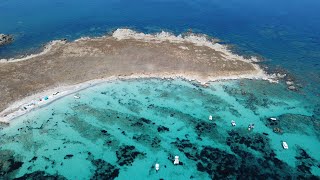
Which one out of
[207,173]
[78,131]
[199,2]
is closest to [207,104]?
[207,173]

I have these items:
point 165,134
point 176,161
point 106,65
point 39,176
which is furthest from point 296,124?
point 39,176

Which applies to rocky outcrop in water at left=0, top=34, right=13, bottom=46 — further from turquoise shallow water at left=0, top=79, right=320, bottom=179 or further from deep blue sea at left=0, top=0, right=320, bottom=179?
turquoise shallow water at left=0, top=79, right=320, bottom=179

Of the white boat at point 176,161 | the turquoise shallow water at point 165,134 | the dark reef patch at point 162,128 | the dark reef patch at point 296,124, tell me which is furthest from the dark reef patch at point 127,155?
the dark reef patch at point 296,124

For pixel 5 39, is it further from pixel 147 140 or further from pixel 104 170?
pixel 104 170

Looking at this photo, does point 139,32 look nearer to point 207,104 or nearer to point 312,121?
point 207,104

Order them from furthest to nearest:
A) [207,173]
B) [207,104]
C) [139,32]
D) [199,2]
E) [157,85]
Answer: [199,2] → [139,32] → [157,85] → [207,104] → [207,173]

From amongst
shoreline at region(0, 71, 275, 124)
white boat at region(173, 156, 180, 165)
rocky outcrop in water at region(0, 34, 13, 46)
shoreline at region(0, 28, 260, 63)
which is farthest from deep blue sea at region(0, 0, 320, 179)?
shoreline at region(0, 28, 260, 63)
